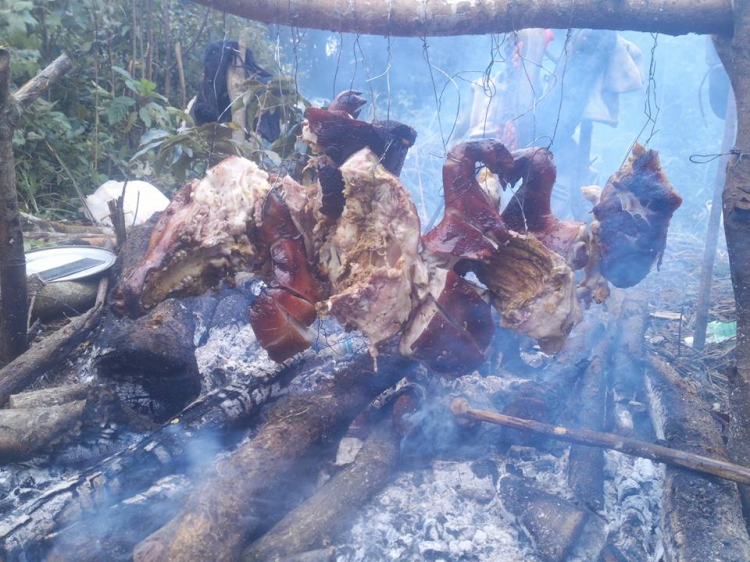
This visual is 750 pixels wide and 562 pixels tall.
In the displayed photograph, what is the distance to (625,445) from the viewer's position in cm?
261

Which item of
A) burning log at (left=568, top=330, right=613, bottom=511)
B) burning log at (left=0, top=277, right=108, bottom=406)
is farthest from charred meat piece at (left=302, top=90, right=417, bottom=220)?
burning log at (left=568, top=330, right=613, bottom=511)

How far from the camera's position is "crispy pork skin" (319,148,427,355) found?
1.93m

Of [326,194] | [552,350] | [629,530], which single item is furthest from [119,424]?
[629,530]

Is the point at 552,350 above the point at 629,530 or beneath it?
above

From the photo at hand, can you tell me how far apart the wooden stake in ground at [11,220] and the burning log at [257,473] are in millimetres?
1723

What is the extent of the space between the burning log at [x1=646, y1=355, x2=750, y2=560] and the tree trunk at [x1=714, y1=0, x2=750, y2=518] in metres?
0.14

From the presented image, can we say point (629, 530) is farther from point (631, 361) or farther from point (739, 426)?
point (631, 361)

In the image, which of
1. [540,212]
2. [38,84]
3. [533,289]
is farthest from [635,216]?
[38,84]

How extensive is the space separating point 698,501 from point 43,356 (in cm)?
389

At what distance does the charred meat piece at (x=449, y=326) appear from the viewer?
6.48 ft

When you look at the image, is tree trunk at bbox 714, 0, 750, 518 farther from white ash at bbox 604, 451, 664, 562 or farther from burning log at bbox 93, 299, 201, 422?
burning log at bbox 93, 299, 201, 422

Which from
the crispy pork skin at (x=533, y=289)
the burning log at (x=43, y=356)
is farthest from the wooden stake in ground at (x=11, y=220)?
the crispy pork skin at (x=533, y=289)

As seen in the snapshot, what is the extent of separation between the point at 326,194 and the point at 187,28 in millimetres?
7908

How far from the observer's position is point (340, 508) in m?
2.55
